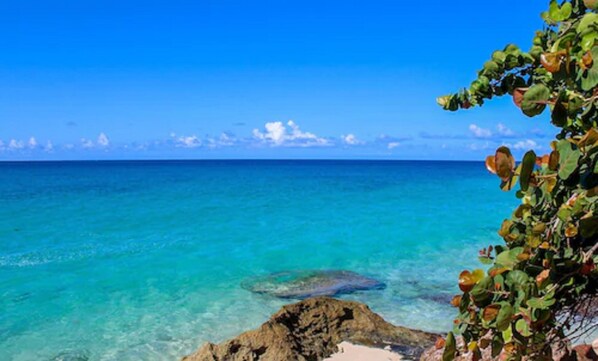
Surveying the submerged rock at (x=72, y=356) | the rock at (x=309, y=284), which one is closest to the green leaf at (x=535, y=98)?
the submerged rock at (x=72, y=356)

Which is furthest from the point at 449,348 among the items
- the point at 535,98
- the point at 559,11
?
the point at 559,11

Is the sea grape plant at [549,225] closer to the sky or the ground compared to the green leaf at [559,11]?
closer to the ground

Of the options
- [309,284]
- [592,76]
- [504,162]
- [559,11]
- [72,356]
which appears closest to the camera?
[592,76]

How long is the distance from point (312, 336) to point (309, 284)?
18.9ft

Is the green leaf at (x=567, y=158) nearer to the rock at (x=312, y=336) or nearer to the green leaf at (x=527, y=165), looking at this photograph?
the green leaf at (x=527, y=165)

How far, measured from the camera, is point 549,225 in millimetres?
1669

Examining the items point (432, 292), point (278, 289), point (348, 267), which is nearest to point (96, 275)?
point (278, 289)

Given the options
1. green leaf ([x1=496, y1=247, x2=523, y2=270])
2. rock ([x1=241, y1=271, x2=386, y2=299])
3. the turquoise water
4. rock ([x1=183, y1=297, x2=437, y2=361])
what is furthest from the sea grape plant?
rock ([x1=241, y1=271, x2=386, y2=299])

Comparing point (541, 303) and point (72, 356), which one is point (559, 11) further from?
point (72, 356)

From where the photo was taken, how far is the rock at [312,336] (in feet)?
21.9

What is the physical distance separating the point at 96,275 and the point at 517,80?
14.7 m

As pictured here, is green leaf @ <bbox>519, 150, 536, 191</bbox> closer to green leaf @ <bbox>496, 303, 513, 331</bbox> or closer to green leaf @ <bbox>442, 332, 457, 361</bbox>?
green leaf @ <bbox>496, 303, 513, 331</bbox>

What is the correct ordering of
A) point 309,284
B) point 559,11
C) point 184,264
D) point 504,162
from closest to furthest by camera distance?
point 504,162 < point 559,11 < point 309,284 < point 184,264

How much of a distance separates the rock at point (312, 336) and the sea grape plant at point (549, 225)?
521cm
